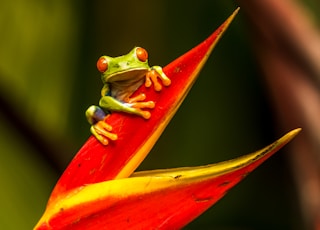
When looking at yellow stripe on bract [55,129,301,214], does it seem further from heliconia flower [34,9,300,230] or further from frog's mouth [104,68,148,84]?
frog's mouth [104,68,148,84]

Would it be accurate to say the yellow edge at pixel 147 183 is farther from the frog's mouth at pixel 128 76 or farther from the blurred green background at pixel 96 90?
the blurred green background at pixel 96 90

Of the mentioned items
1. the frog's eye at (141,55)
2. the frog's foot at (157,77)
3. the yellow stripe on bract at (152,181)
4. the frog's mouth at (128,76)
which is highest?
the frog's eye at (141,55)

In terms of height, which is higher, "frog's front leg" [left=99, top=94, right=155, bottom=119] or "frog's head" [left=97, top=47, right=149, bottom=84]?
"frog's head" [left=97, top=47, right=149, bottom=84]

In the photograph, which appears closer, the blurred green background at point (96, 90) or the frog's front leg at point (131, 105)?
the frog's front leg at point (131, 105)

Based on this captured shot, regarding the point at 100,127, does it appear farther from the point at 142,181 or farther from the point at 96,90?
the point at 96,90

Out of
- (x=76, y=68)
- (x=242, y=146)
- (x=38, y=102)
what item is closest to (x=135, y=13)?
(x=76, y=68)

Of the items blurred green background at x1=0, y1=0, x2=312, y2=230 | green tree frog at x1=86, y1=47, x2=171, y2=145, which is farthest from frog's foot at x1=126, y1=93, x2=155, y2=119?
blurred green background at x1=0, y1=0, x2=312, y2=230

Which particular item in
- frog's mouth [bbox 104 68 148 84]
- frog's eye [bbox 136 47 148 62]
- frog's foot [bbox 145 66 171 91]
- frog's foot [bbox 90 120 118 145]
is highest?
frog's eye [bbox 136 47 148 62]

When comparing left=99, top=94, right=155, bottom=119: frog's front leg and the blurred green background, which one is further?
the blurred green background

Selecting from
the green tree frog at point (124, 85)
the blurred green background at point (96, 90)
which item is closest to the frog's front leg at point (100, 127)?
the green tree frog at point (124, 85)
